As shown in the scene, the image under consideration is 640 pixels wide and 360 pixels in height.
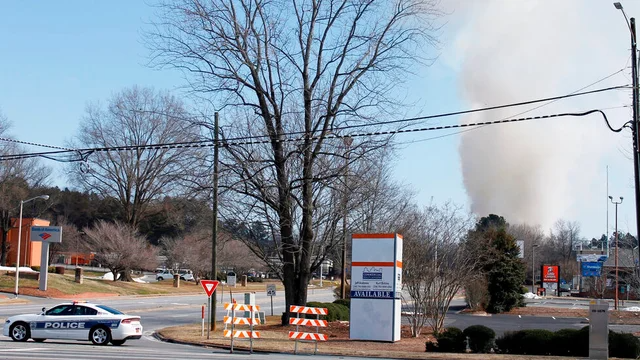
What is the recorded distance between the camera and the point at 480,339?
23453 mm

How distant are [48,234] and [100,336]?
3541 centimetres

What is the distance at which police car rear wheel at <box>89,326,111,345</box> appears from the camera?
23.2 meters

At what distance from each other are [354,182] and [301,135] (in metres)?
3.11

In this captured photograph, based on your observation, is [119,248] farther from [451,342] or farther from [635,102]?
[635,102]

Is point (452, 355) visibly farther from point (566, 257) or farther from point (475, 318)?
point (566, 257)

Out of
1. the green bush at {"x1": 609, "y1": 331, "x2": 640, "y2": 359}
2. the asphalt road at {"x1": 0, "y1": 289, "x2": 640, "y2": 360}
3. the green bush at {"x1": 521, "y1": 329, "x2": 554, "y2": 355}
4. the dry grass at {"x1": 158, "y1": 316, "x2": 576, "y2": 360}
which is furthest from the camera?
the green bush at {"x1": 521, "y1": 329, "x2": 554, "y2": 355}

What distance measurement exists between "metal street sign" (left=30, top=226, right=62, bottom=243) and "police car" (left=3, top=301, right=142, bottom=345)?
33566 mm

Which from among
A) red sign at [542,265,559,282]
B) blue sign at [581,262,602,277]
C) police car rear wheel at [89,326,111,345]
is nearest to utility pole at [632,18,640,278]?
police car rear wheel at [89,326,111,345]

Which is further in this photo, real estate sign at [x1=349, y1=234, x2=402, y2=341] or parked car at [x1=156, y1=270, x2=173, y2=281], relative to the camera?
parked car at [x1=156, y1=270, x2=173, y2=281]

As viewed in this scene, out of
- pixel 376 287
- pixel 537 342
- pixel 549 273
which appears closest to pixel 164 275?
pixel 549 273

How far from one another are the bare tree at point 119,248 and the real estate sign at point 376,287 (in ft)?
148

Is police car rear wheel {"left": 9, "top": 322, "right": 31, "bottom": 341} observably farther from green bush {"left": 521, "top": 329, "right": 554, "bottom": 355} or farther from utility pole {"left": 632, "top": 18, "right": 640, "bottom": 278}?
utility pole {"left": 632, "top": 18, "right": 640, "bottom": 278}

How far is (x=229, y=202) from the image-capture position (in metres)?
31.2

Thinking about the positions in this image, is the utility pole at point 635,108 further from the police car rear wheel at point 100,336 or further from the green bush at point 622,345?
the police car rear wheel at point 100,336
